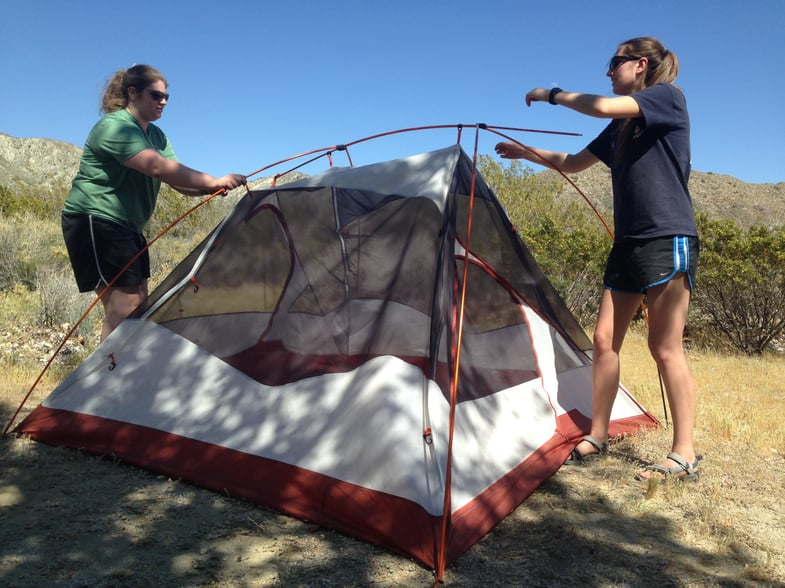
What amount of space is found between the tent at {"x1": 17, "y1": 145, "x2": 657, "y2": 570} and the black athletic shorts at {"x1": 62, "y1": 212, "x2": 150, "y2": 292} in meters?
0.29

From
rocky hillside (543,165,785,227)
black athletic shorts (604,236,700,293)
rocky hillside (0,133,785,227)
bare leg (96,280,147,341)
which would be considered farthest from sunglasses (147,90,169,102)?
rocky hillside (543,165,785,227)

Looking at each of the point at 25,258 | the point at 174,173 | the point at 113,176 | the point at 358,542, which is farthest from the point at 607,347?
the point at 25,258

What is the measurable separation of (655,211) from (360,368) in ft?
4.88

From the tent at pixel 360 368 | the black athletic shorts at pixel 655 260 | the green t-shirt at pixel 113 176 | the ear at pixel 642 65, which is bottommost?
the tent at pixel 360 368

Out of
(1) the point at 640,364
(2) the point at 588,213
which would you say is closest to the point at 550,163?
(1) the point at 640,364

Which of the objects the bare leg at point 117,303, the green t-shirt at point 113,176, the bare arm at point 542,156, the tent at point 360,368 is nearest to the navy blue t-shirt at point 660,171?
the bare arm at point 542,156

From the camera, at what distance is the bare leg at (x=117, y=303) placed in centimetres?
354

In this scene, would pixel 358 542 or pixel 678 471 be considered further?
pixel 678 471

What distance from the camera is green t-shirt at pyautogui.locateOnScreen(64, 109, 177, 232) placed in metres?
3.32

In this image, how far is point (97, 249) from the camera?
3449mm

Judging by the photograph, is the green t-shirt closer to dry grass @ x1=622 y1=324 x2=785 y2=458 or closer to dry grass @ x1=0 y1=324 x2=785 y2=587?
dry grass @ x1=0 y1=324 x2=785 y2=587

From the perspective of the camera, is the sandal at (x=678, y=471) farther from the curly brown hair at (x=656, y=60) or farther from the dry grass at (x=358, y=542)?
the curly brown hair at (x=656, y=60)

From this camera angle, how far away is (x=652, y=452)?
342 cm

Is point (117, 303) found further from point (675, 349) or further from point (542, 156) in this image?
point (675, 349)
